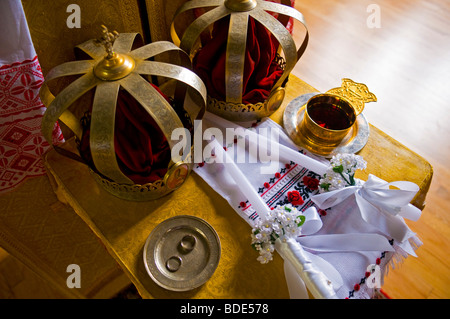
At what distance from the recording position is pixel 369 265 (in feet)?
2.51

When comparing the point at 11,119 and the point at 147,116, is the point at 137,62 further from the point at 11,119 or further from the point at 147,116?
the point at 11,119

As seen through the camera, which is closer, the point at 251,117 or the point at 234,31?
the point at 234,31

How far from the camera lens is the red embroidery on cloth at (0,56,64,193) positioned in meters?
0.77

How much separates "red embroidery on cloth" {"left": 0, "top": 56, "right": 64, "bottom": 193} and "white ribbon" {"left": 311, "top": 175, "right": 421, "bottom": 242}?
730mm

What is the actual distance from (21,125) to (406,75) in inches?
69.2

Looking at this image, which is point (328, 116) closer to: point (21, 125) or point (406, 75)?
point (21, 125)

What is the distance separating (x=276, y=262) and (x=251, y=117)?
1.38 feet

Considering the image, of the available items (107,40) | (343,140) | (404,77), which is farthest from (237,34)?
(404,77)

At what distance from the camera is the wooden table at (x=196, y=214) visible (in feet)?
2.44

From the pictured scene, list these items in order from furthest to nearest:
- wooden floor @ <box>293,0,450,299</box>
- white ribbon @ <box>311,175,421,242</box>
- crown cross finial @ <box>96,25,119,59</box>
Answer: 1. wooden floor @ <box>293,0,450,299</box>
2. white ribbon @ <box>311,175,421,242</box>
3. crown cross finial @ <box>96,25,119,59</box>

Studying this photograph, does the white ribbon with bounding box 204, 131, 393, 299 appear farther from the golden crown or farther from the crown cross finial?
the crown cross finial

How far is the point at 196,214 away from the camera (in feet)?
2.78

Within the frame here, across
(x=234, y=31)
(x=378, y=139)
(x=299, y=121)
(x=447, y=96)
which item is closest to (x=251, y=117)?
(x=299, y=121)

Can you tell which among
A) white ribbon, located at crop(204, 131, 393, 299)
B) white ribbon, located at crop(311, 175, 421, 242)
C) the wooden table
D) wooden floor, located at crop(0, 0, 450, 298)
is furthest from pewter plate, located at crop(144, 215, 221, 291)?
wooden floor, located at crop(0, 0, 450, 298)
